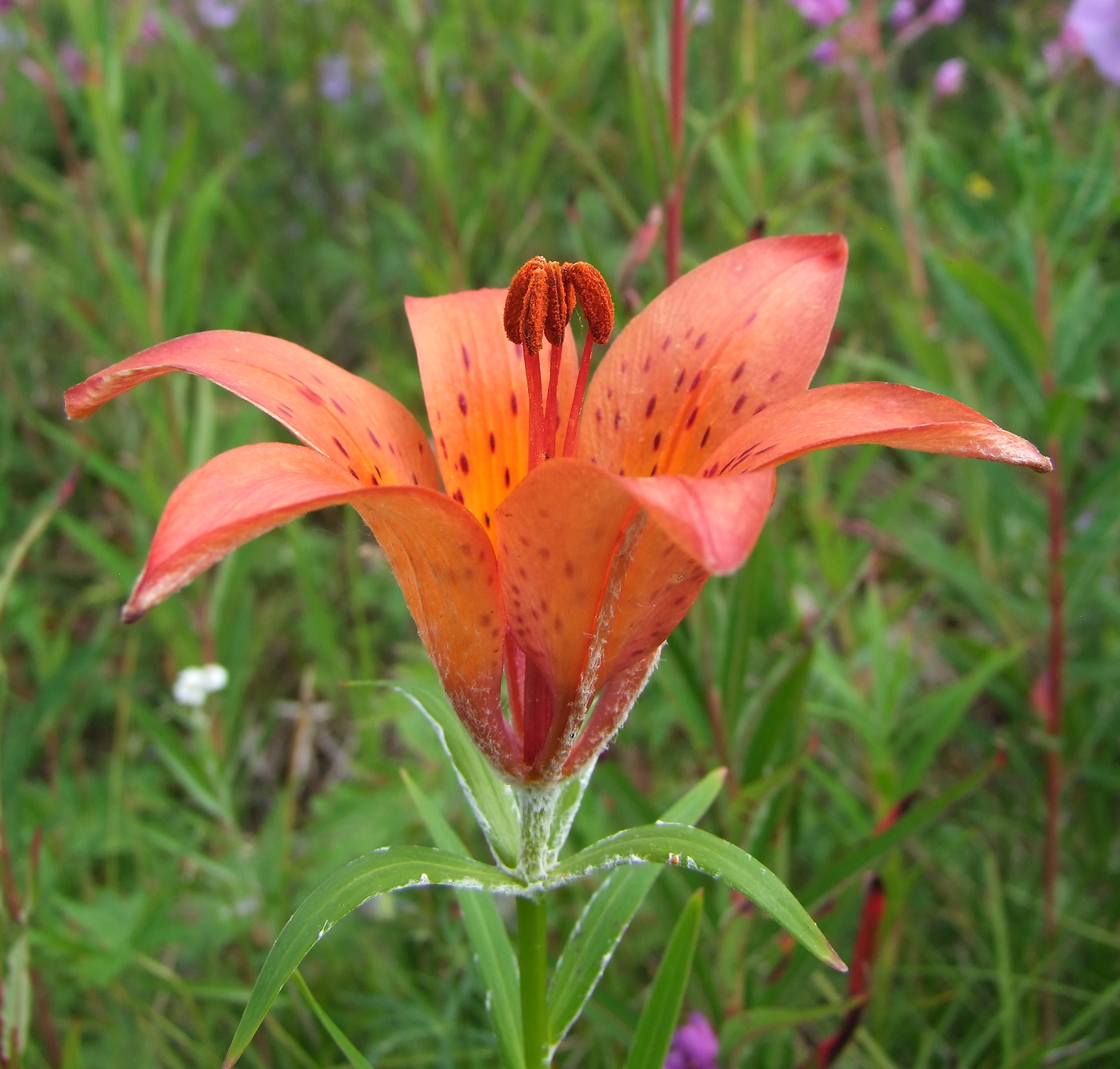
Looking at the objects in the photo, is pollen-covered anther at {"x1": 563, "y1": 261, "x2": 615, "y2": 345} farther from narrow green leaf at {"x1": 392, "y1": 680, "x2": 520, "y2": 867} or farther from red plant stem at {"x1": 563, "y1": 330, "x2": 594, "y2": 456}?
narrow green leaf at {"x1": 392, "y1": 680, "x2": 520, "y2": 867}

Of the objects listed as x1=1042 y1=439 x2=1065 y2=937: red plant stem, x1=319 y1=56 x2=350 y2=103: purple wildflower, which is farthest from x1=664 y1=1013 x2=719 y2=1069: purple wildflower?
x1=319 y1=56 x2=350 y2=103: purple wildflower

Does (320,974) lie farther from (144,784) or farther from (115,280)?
(115,280)

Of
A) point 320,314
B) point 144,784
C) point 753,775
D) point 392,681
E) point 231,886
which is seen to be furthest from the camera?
point 320,314

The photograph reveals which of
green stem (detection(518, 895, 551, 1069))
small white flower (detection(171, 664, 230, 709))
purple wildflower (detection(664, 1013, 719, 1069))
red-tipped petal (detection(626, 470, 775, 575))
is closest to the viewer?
red-tipped petal (detection(626, 470, 775, 575))

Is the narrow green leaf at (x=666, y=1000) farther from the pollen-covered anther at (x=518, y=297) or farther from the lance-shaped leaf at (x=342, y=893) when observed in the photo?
the pollen-covered anther at (x=518, y=297)

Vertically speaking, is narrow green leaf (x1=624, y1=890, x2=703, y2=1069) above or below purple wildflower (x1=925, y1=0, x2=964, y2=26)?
below

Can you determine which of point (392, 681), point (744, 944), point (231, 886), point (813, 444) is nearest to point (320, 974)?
point (231, 886)

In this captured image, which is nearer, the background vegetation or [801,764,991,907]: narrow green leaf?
[801,764,991,907]: narrow green leaf
